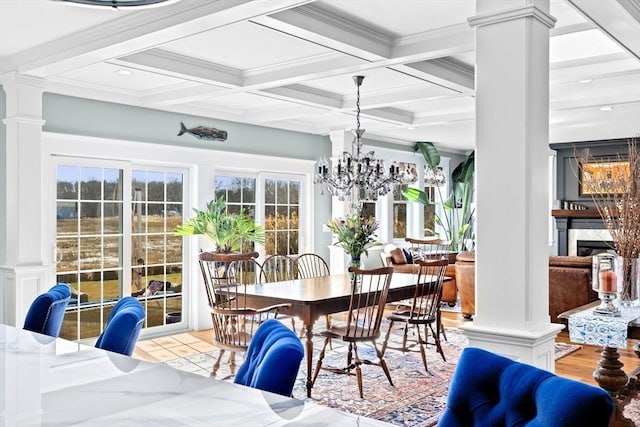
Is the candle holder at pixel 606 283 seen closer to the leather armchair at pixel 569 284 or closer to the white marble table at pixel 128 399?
the white marble table at pixel 128 399

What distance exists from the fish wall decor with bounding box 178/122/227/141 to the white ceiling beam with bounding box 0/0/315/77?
6.46 feet

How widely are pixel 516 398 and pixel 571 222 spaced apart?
9.91 meters

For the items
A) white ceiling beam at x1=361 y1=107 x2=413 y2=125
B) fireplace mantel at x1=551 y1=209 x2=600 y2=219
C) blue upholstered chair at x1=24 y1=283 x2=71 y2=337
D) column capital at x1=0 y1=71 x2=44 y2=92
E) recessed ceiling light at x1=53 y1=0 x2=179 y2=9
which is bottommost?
blue upholstered chair at x1=24 y1=283 x2=71 y2=337

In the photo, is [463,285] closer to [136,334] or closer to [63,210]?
[63,210]

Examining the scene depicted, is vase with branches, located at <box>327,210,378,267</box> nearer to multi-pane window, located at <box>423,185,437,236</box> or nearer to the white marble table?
the white marble table

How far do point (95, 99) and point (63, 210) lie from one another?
1108 mm

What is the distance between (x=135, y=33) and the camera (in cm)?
370

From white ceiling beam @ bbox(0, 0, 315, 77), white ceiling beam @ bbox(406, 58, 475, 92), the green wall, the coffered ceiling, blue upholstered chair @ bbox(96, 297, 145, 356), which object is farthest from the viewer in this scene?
the green wall

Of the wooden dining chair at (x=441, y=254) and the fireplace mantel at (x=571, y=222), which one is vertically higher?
the fireplace mantel at (x=571, y=222)

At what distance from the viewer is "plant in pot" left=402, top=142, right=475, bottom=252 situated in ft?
32.2

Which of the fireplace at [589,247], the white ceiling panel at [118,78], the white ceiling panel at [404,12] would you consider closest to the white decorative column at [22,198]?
the white ceiling panel at [118,78]

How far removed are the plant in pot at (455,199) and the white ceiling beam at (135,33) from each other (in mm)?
6297

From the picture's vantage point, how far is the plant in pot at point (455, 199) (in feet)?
32.2

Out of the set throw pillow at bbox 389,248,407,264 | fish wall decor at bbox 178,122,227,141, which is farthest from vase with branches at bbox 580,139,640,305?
throw pillow at bbox 389,248,407,264
